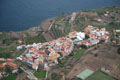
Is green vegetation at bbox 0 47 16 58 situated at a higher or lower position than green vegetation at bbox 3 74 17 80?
higher

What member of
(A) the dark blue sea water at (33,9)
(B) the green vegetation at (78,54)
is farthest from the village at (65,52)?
(A) the dark blue sea water at (33,9)

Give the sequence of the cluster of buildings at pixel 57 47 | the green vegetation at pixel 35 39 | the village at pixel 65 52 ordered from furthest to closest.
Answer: the green vegetation at pixel 35 39 → the cluster of buildings at pixel 57 47 → the village at pixel 65 52

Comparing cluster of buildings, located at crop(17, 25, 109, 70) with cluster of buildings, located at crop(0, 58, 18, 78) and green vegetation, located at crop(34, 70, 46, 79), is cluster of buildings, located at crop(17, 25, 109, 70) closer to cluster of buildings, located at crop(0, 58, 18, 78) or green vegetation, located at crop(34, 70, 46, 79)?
green vegetation, located at crop(34, 70, 46, 79)

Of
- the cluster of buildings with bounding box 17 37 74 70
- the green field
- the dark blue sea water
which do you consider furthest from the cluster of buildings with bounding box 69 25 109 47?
the dark blue sea water

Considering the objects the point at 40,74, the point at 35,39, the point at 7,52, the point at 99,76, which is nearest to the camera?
the point at 99,76

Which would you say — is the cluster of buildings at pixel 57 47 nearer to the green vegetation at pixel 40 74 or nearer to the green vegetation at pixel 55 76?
the green vegetation at pixel 40 74

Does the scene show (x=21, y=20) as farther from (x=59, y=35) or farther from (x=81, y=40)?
(x=81, y=40)

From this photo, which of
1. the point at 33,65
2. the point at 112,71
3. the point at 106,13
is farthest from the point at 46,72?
the point at 106,13

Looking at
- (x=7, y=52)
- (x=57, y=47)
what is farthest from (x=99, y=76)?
(x=7, y=52)

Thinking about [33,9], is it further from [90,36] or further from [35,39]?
[90,36]
